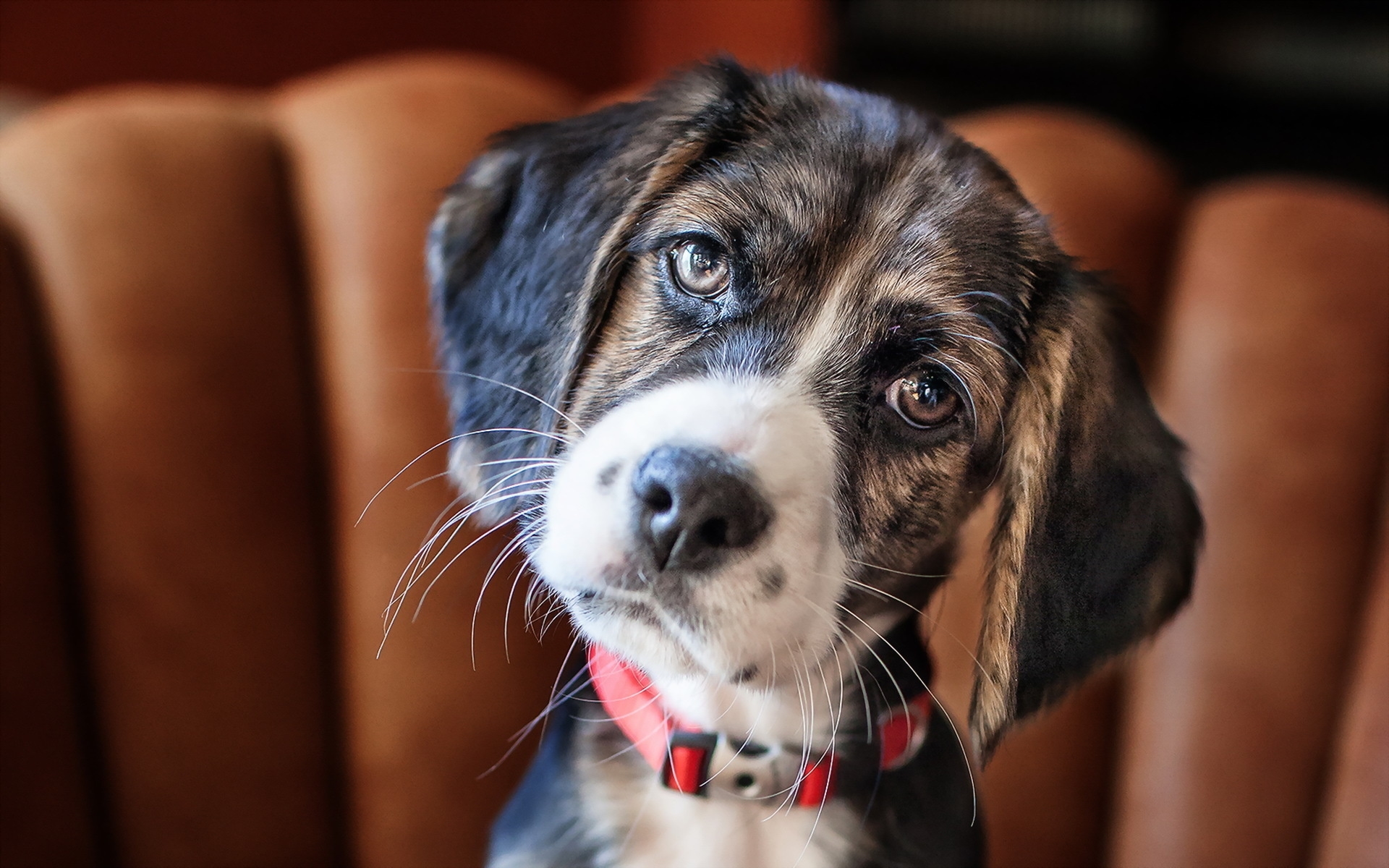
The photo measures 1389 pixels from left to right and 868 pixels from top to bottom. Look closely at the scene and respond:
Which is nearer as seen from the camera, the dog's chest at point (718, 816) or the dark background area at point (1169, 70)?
the dog's chest at point (718, 816)

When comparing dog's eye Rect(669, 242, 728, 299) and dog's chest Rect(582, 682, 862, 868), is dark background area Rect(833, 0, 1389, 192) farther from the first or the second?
dog's chest Rect(582, 682, 862, 868)

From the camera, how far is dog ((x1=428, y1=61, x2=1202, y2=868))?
820 millimetres

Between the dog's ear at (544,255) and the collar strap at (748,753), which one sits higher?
the dog's ear at (544,255)

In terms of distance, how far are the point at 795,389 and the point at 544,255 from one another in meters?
0.26

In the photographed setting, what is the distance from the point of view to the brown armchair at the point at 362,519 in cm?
110

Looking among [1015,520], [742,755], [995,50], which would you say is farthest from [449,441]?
[995,50]

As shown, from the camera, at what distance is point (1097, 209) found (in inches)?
54.2

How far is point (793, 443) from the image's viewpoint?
0.82 m

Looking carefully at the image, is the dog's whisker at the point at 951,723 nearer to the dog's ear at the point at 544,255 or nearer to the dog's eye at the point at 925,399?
the dog's eye at the point at 925,399

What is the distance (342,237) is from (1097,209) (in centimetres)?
97

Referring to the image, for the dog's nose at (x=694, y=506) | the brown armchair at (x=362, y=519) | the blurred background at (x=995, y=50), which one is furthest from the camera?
the blurred background at (x=995, y=50)

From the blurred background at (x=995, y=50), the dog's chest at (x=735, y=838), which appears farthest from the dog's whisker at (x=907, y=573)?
the blurred background at (x=995, y=50)

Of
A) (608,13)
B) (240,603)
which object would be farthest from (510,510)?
(608,13)

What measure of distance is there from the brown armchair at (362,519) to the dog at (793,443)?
114 millimetres
